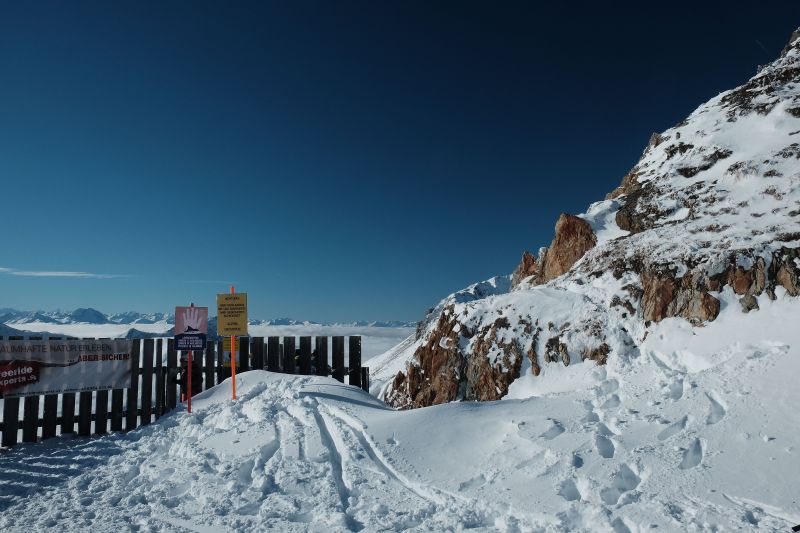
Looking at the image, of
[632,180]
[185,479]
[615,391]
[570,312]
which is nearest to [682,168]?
[632,180]

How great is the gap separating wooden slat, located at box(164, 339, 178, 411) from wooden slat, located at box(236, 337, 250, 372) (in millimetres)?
1970

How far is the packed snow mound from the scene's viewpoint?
4.27m

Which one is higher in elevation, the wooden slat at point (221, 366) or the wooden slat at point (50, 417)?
the wooden slat at point (221, 366)

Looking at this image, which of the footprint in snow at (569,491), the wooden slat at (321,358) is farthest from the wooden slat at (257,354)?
the footprint in snow at (569,491)

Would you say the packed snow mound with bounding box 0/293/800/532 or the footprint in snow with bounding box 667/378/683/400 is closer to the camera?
the packed snow mound with bounding box 0/293/800/532

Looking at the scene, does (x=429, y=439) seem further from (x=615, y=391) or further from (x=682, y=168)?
(x=682, y=168)

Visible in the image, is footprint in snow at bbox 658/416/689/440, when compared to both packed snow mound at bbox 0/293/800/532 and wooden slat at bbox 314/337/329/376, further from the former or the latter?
wooden slat at bbox 314/337/329/376

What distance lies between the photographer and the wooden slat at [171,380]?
31.5 feet

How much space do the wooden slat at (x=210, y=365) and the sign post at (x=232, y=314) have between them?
3.95ft

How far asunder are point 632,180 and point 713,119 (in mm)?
3219

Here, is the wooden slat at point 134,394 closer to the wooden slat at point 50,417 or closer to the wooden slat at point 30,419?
the wooden slat at point 50,417

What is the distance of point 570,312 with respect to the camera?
998cm

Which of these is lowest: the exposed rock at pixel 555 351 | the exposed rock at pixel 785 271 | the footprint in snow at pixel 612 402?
the footprint in snow at pixel 612 402

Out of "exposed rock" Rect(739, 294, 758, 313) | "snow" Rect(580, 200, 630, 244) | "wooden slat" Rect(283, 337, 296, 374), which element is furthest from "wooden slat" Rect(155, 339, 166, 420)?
"snow" Rect(580, 200, 630, 244)
